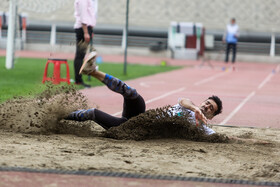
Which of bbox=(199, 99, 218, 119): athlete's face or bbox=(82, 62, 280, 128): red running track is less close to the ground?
bbox=(199, 99, 218, 119): athlete's face

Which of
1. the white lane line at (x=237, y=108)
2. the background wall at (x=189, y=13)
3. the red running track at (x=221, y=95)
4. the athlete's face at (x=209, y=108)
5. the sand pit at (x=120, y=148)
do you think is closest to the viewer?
the sand pit at (x=120, y=148)

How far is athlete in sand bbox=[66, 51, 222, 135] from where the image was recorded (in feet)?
20.6

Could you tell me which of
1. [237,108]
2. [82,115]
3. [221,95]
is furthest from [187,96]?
[82,115]

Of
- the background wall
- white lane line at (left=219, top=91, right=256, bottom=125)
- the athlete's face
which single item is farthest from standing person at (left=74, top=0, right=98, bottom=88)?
the background wall

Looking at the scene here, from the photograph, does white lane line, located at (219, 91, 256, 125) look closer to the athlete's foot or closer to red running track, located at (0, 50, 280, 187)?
red running track, located at (0, 50, 280, 187)

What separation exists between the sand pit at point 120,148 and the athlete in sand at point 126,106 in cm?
15

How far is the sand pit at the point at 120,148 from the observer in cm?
485

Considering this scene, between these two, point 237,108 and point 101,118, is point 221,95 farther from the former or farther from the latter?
point 101,118

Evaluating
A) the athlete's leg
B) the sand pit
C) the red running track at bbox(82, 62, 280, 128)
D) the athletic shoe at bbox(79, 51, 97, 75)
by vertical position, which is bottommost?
the red running track at bbox(82, 62, 280, 128)

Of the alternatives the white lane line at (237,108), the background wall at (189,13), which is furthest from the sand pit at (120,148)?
the background wall at (189,13)

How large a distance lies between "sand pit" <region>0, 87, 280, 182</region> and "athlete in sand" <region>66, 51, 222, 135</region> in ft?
0.48

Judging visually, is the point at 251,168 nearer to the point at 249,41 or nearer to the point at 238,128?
the point at 238,128

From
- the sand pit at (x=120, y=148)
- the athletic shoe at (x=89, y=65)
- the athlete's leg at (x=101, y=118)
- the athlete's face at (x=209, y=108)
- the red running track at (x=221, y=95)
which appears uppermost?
the athletic shoe at (x=89, y=65)

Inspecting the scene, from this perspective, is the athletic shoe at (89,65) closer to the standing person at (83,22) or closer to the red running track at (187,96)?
the red running track at (187,96)
